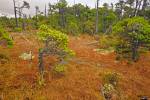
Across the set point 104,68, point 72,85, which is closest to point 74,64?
point 104,68

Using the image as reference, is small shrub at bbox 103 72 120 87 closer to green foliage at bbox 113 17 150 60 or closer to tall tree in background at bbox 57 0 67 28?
green foliage at bbox 113 17 150 60

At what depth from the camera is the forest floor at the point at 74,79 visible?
66.1 ft

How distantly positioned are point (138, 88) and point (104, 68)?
15.8ft

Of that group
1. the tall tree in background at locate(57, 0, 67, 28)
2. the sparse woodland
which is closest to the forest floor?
the sparse woodland

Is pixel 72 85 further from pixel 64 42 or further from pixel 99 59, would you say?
pixel 99 59

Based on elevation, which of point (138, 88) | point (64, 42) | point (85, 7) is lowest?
point (138, 88)

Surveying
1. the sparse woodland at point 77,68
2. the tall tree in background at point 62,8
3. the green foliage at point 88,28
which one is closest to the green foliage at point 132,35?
the sparse woodland at point 77,68

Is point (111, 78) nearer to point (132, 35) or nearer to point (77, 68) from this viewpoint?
point (77, 68)

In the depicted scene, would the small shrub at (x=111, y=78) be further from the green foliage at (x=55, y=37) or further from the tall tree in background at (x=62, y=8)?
the tall tree in background at (x=62, y=8)

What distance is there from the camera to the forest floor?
20.2 metres

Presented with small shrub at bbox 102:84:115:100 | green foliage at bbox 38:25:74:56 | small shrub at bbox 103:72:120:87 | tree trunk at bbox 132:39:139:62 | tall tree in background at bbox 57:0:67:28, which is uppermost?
tall tree in background at bbox 57:0:67:28

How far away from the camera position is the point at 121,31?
90.6ft

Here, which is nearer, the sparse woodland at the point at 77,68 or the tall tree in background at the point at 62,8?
the sparse woodland at the point at 77,68

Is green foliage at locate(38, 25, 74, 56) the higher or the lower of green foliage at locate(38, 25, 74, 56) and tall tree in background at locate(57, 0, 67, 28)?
the lower
